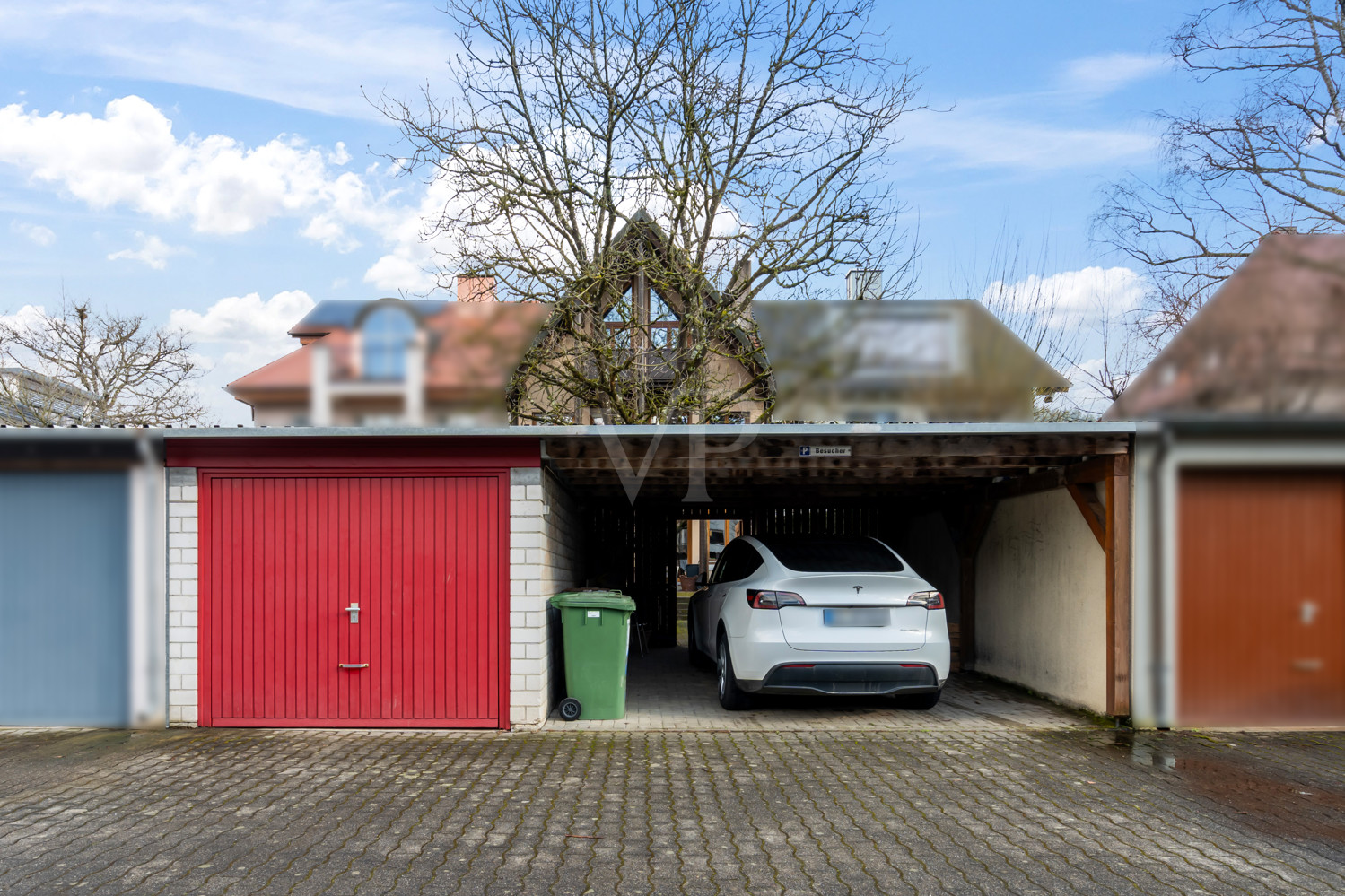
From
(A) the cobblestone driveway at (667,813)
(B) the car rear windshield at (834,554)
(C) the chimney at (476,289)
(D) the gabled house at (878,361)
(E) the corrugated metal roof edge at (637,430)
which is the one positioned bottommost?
(A) the cobblestone driveway at (667,813)

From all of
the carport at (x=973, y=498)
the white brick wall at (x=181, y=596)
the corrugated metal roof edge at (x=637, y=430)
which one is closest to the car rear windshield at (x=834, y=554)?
the carport at (x=973, y=498)

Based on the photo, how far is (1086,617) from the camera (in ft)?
27.1

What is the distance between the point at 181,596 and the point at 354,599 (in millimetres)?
1286

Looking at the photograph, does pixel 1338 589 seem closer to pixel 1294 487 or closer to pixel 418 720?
pixel 1294 487

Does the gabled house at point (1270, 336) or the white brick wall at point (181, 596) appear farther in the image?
the gabled house at point (1270, 336)

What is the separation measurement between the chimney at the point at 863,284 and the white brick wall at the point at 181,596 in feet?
37.1

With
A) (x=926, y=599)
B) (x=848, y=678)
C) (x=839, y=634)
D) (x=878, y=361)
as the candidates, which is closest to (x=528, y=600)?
(x=839, y=634)

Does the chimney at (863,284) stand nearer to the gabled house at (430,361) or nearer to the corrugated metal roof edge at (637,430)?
the gabled house at (430,361)

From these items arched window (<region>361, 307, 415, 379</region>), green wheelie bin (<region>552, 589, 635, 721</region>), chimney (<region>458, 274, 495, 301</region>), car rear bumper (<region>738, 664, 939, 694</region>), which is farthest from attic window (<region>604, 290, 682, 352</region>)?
car rear bumper (<region>738, 664, 939, 694</region>)

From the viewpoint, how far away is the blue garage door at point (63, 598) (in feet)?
24.7

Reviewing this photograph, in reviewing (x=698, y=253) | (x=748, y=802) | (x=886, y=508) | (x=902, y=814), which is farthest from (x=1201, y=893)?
(x=698, y=253)

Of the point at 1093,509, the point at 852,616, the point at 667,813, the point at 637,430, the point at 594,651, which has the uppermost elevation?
the point at 637,430

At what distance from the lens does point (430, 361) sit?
51.3ft

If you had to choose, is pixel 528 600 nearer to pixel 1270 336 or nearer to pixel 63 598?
pixel 63 598
